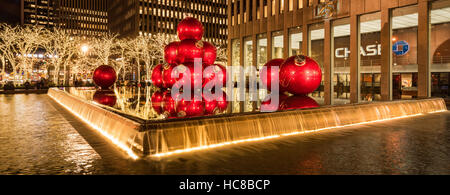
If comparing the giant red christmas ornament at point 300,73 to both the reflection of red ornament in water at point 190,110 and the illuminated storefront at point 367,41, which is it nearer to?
the reflection of red ornament in water at point 190,110

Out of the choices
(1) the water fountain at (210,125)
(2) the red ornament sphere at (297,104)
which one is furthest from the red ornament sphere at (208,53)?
(1) the water fountain at (210,125)

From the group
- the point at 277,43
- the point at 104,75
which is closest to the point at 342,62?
the point at 277,43

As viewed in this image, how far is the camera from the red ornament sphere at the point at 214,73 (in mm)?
15969

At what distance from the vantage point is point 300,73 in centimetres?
1316

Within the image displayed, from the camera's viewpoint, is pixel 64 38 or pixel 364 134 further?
pixel 64 38

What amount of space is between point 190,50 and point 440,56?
22.6 meters

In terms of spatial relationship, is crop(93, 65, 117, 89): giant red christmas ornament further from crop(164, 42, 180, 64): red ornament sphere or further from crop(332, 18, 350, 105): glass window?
crop(332, 18, 350, 105): glass window

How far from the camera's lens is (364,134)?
8.99 metres

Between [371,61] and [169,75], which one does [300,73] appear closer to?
[169,75]

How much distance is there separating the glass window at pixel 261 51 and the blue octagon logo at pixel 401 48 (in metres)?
12.3

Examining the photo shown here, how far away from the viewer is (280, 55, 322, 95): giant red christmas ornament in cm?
1316
